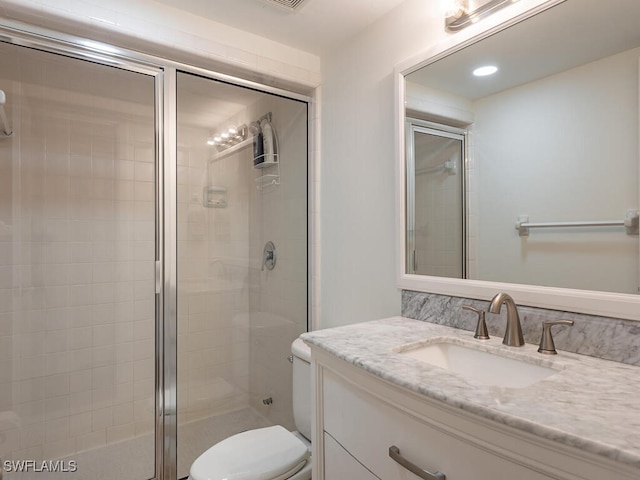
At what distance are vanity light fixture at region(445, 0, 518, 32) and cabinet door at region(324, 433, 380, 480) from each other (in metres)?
1.50

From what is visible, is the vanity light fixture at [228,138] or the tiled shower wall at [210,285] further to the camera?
the vanity light fixture at [228,138]

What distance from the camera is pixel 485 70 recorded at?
1.30 meters

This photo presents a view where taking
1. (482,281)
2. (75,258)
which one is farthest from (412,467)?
(75,258)

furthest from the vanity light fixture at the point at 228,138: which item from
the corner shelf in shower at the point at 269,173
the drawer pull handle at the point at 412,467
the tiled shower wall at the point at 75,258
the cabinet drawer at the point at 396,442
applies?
the drawer pull handle at the point at 412,467

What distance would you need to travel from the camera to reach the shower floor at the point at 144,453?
1.83 metres

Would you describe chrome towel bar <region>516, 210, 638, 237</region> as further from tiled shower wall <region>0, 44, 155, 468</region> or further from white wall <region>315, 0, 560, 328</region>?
tiled shower wall <region>0, 44, 155, 468</region>

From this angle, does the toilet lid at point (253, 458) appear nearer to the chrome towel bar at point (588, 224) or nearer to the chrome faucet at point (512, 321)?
the chrome faucet at point (512, 321)

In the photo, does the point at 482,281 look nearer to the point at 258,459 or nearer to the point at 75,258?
the point at 258,459

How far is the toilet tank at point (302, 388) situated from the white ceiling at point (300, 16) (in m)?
1.58

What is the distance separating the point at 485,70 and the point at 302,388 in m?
1.52

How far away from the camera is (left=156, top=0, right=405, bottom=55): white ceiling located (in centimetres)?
164

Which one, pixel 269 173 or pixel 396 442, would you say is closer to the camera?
pixel 396 442

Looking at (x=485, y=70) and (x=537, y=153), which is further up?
(x=485, y=70)

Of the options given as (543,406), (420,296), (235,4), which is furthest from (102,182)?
(543,406)
